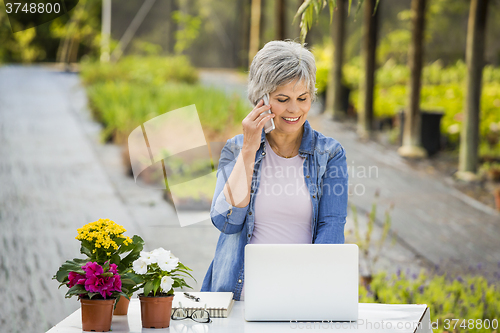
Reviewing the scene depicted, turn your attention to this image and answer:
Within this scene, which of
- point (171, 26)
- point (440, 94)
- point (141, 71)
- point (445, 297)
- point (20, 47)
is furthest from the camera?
point (20, 47)

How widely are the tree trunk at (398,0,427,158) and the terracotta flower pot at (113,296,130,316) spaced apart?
23.4 ft

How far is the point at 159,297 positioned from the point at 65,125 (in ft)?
28.5

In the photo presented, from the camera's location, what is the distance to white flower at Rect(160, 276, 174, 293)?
1661 mm

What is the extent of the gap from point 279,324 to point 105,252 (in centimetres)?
53

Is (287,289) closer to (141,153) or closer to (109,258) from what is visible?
(109,258)

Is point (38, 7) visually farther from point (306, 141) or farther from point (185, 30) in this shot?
point (185, 30)

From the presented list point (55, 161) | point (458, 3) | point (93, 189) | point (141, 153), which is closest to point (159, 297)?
point (93, 189)

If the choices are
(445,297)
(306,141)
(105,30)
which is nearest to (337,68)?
(105,30)

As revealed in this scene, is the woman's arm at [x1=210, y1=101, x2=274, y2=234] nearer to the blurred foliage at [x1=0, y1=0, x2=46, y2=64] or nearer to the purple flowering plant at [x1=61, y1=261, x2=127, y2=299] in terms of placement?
the purple flowering plant at [x1=61, y1=261, x2=127, y2=299]

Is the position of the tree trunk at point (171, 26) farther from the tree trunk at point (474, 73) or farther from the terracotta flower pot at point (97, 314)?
the terracotta flower pot at point (97, 314)

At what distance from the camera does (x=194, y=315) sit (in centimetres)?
174

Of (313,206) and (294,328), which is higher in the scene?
(313,206)

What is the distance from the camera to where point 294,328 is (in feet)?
5.33

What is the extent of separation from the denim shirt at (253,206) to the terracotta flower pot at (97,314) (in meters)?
0.46
